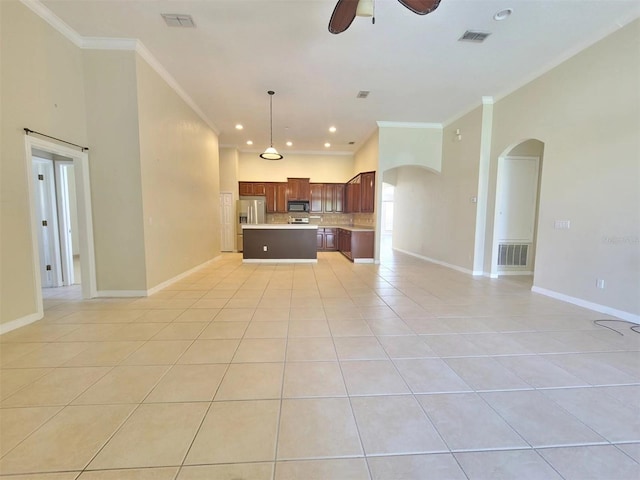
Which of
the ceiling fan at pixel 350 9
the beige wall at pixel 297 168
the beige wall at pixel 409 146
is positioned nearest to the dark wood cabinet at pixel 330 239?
the beige wall at pixel 297 168

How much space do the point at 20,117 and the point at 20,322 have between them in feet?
7.18

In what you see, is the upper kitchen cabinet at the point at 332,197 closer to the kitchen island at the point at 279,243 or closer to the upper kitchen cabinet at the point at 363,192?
the upper kitchen cabinet at the point at 363,192

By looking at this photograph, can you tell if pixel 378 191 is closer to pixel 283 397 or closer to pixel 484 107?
pixel 484 107

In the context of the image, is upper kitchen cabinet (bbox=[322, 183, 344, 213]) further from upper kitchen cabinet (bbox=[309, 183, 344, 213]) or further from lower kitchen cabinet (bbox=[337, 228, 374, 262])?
lower kitchen cabinet (bbox=[337, 228, 374, 262])

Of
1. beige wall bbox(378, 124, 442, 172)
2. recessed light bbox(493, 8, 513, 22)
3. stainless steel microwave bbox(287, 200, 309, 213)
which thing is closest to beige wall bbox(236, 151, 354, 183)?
stainless steel microwave bbox(287, 200, 309, 213)

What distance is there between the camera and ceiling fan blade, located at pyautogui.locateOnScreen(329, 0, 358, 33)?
2.38 metres

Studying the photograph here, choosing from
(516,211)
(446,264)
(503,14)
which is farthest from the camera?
(446,264)

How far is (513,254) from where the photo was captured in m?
5.57

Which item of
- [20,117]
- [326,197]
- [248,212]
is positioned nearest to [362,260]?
[326,197]

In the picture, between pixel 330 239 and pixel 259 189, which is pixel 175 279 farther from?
pixel 330 239

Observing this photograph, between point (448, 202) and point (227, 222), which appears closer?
point (448, 202)

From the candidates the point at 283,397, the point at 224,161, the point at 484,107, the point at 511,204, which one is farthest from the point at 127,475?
the point at 224,161

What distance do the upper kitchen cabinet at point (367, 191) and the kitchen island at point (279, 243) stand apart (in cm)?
160

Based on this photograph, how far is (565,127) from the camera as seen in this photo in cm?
387
